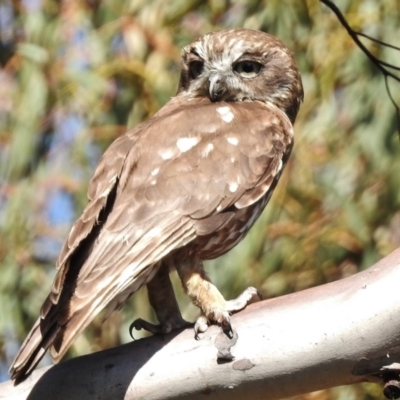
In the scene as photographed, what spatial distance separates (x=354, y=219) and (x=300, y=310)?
1.87m

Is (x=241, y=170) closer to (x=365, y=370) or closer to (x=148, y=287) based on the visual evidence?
(x=148, y=287)

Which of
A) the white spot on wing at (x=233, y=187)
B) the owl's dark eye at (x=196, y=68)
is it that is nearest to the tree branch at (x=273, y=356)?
the white spot on wing at (x=233, y=187)

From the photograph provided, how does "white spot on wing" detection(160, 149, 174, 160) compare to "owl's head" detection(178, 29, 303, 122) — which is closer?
"white spot on wing" detection(160, 149, 174, 160)

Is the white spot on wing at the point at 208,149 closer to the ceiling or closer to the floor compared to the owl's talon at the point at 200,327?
closer to the ceiling

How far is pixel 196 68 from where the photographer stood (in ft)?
15.7

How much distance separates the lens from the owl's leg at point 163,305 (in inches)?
145

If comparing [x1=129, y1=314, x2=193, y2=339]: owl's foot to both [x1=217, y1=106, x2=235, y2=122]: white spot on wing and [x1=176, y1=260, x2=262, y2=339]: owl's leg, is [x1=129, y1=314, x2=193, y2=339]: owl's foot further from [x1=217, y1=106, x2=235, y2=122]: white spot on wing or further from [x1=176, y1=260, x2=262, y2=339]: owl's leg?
[x1=217, y1=106, x2=235, y2=122]: white spot on wing

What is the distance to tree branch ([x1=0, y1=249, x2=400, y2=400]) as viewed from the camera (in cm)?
309

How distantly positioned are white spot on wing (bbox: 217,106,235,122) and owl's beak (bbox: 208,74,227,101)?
0.24 metres

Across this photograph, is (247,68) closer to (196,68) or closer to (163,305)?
(196,68)

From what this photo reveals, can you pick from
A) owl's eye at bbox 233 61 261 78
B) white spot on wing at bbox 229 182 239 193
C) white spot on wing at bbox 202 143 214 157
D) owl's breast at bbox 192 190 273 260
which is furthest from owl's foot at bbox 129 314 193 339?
owl's eye at bbox 233 61 261 78

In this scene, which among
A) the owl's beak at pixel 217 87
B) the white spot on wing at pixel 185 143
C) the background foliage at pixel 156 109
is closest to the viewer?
the white spot on wing at pixel 185 143

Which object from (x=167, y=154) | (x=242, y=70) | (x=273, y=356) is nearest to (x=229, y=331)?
(x=273, y=356)

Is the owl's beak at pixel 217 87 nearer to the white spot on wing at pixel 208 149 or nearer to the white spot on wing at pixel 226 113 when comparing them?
the white spot on wing at pixel 226 113
